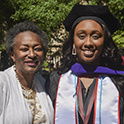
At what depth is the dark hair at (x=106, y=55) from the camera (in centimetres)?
238

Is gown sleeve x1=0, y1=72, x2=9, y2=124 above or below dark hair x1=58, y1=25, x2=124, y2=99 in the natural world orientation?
below

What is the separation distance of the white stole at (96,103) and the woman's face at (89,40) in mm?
303

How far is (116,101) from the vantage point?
88.2 inches

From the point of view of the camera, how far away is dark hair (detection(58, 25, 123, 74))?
2.38 m

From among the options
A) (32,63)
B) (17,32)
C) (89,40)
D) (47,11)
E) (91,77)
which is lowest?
(91,77)

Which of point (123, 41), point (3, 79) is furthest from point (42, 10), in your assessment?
point (3, 79)

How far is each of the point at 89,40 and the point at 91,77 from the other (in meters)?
0.46

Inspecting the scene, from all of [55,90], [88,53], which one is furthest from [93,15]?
[55,90]

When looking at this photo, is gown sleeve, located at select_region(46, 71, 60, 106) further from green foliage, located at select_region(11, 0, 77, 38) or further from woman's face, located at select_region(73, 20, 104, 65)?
green foliage, located at select_region(11, 0, 77, 38)

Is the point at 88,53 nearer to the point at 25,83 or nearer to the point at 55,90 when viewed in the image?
the point at 55,90

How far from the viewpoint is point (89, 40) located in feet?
7.17

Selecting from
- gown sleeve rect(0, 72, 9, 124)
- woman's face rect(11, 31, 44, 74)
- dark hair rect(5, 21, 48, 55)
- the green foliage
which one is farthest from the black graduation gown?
the green foliage

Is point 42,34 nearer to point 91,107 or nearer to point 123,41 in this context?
point 91,107

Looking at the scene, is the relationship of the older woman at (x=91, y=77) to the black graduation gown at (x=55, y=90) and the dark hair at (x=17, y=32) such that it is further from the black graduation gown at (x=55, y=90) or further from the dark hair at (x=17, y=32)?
the dark hair at (x=17, y=32)
